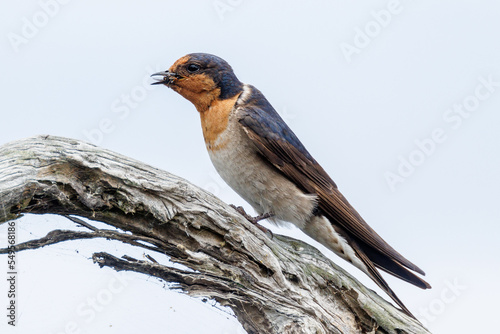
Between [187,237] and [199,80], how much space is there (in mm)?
1765

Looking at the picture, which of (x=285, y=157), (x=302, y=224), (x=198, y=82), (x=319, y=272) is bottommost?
(x=319, y=272)

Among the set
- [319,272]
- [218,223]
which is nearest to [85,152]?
[218,223]

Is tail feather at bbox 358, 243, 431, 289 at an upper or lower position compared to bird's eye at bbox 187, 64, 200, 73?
lower

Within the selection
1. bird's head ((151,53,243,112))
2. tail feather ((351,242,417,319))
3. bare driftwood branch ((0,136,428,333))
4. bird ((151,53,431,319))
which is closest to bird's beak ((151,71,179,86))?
bird's head ((151,53,243,112))

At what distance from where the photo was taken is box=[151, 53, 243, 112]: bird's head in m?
5.35

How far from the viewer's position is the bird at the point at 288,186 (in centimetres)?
498

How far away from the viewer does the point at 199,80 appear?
17.6 ft

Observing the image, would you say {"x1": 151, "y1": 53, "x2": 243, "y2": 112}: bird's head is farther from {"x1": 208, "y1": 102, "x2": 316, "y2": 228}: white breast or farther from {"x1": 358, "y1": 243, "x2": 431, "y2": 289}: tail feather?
{"x1": 358, "y1": 243, "x2": 431, "y2": 289}: tail feather

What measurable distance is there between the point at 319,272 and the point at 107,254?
150cm

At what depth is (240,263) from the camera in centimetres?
411

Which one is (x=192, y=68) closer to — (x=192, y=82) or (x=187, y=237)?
(x=192, y=82)

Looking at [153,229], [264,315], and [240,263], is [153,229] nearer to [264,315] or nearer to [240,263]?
[240,263]

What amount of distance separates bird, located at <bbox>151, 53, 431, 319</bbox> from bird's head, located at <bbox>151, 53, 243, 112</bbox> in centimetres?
13

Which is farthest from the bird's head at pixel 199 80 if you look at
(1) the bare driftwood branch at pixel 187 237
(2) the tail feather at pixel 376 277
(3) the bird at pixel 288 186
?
(2) the tail feather at pixel 376 277
